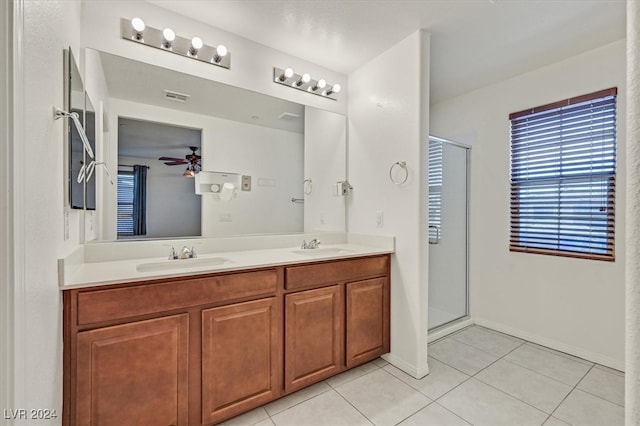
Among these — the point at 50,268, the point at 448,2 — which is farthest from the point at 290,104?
the point at 50,268

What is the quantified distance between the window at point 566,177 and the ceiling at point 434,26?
48 cm

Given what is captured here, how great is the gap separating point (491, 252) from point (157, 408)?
3.04 m

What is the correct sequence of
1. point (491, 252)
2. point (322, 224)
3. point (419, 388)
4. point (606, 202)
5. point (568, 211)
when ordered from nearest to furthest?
1. point (419, 388)
2. point (606, 202)
3. point (568, 211)
4. point (322, 224)
5. point (491, 252)

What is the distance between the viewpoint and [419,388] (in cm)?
198

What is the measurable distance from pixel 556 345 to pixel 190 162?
335cm

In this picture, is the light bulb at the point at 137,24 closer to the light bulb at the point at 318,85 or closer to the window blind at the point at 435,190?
the light bulb at the point at 318,85

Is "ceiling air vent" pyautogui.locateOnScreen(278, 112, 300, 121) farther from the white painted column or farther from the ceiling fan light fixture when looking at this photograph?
the white painted column

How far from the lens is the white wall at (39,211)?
2.52 feet

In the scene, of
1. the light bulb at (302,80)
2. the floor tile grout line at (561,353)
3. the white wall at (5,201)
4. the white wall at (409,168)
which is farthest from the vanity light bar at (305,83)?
the floor tile grout line at (561,353)

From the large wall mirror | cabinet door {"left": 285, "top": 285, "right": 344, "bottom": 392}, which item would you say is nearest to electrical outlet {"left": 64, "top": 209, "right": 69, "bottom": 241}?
the large wall mirror

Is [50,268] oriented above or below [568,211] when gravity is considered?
below

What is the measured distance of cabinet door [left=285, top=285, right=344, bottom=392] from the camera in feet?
6.01

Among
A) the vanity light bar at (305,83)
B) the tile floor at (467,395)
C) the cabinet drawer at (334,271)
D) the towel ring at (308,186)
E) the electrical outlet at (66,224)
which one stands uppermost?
the vanity light bar at (305,83)

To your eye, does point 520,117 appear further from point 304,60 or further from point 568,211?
point 304,60
